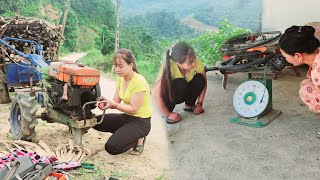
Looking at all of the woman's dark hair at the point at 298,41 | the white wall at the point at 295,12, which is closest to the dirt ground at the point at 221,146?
the woman's dark hair at the point at 298,41

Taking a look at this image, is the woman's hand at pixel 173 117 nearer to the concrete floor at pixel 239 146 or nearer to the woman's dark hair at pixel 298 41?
the concrete floor at pixel 239 146

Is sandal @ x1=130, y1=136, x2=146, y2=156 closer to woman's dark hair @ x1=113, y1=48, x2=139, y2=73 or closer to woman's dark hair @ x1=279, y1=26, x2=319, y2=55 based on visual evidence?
woman's dark hair @ x1=113, y1=48, x2=139, y2=73

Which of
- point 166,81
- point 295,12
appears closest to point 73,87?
point 166,81

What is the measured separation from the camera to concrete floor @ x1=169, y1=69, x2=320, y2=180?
160 centimetres

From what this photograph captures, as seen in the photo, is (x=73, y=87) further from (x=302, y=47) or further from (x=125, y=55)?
(x=302, y=47)

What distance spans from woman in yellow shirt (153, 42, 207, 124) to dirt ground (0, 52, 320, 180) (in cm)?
10

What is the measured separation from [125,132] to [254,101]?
0.93 m

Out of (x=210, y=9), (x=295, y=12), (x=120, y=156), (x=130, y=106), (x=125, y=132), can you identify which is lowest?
(x=120, y=156)

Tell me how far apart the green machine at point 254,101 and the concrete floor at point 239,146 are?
0.21 feet

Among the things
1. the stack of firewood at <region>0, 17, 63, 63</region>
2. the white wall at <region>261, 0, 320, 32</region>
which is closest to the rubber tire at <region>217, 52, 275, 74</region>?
the white wall at <region>261, 0, 320, 32</region>

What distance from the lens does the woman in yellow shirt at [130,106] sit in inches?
85.9

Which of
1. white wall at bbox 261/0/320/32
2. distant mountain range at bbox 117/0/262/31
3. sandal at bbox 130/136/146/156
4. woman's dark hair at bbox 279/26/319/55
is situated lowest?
sandal at bbox 130/136/146/156

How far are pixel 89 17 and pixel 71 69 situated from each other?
45.2 ft

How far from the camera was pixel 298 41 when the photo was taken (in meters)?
1.52
